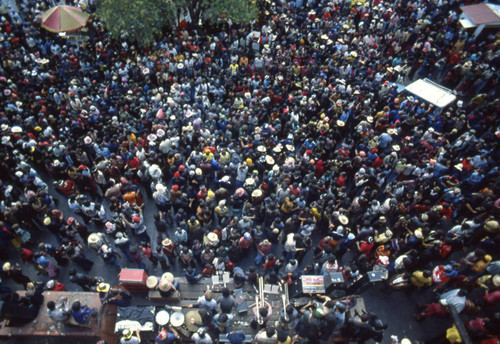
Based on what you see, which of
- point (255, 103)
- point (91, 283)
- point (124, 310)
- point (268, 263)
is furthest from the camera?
point (255, 103)

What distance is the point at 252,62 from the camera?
51.3ft

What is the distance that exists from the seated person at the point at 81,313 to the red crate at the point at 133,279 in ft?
2.97

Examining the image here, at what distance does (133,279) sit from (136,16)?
11.8 metres

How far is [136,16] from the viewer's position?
45.9 ft

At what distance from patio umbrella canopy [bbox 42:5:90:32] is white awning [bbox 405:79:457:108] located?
15245 millimetres

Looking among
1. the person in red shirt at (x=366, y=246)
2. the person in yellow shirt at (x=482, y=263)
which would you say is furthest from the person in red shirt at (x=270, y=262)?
the person in yellow shirt at (x=482, y=263)

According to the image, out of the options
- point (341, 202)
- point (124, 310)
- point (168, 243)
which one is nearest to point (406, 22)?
point (341, 202)

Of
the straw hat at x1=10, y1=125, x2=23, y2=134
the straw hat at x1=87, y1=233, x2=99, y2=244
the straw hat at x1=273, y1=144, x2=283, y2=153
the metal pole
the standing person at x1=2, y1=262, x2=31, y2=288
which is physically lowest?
the metal pole

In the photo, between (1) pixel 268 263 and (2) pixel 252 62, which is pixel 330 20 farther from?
(1) pixel 268 263

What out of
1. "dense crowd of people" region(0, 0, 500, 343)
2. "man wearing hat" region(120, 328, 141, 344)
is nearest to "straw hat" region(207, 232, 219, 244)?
"dense crowd of people" region(0, 0, 500, 343)

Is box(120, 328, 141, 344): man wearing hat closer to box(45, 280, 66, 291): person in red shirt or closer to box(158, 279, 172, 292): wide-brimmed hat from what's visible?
box(158, 279, 172, 292): wide-brimmed hat

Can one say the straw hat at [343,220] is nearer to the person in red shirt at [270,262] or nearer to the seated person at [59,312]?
the person in red shirt at [270,262]

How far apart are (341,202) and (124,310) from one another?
21.8 ft

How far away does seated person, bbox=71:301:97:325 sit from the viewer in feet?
22.0
